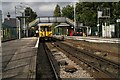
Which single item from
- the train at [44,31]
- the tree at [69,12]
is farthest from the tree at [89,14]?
the tree at [69,12]

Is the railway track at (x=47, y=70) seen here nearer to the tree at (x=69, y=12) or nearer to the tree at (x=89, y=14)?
the tree at (x=89, y=14)

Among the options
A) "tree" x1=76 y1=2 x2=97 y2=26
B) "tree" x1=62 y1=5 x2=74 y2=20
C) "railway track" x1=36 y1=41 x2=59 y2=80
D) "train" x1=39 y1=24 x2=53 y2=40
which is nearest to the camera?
"railway track" x1=36 y1=41 x2=59 y2=80

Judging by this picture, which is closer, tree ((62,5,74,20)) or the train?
the train

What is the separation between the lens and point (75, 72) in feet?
44.4

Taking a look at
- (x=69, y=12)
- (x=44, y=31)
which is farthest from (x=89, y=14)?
(x=69, y=12)

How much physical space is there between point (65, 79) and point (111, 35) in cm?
4976

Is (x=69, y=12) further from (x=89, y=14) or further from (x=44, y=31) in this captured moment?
(x=44, y=31)

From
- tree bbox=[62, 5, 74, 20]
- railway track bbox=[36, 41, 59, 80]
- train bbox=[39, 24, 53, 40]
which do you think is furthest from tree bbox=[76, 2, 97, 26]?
railway track bbox=[36, 41, 59, 80]

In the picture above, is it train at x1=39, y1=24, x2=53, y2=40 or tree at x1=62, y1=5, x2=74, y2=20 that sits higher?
tree at x1=62, y1=5, x2=74, y2=20

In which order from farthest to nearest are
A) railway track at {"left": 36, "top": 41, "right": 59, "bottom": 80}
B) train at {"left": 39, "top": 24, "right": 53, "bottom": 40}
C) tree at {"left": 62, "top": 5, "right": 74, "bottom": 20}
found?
tree at {"left": 62, "top": 5, "right": 74, "bottom": 20}
train at {"left": 39, "top": 24, "right": 53, "bottom": 40}
railway track at {"left": 36, "top": 41, "right": 59, "bottom": 80}

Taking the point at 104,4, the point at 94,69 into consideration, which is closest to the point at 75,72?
the point at 94,69

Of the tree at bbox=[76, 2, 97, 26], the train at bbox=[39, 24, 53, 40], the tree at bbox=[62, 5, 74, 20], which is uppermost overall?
the tree at bbox=[62, 5, 74, 20]

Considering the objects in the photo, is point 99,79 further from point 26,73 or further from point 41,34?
point 41,34

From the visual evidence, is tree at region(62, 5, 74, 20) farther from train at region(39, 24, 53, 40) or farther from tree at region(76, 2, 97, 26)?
train at region(39, 24, 53, 40)
